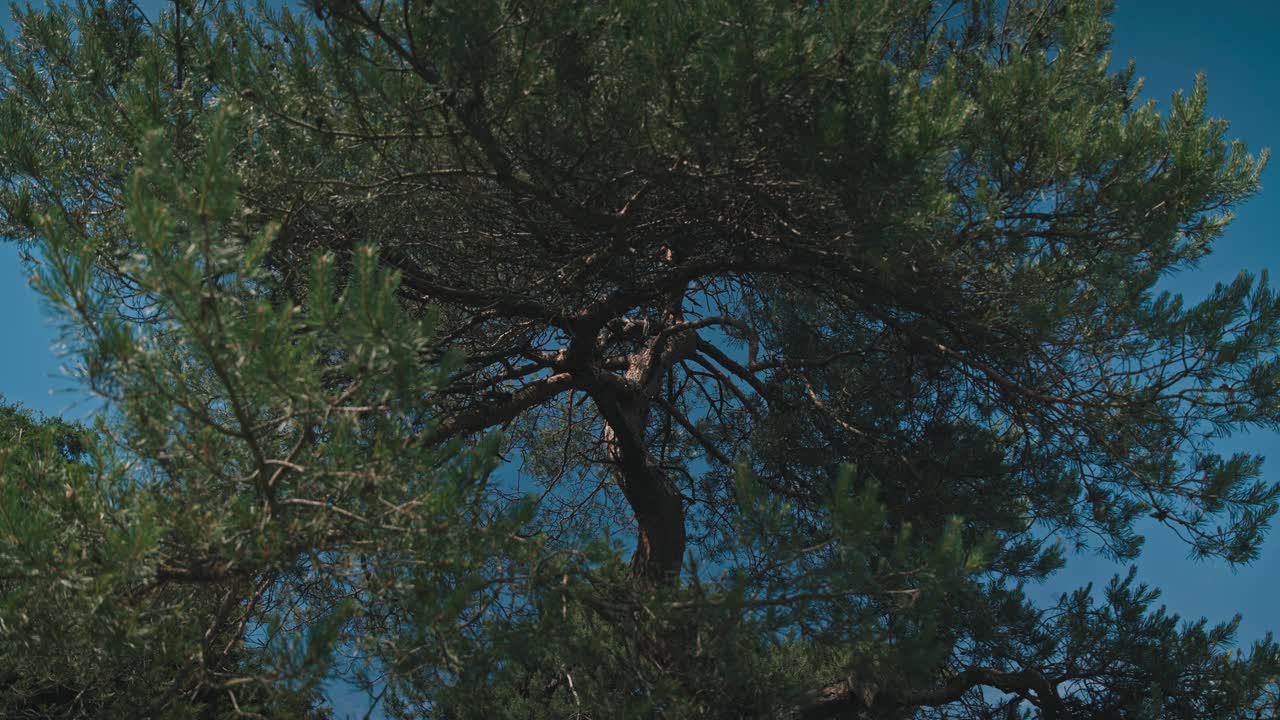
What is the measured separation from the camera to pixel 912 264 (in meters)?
3.08

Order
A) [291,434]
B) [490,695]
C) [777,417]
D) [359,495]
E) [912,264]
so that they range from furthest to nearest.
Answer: [777,417] < [912,264] < [490,695] < [291,434] < [359,495]

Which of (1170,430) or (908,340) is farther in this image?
(908,340)

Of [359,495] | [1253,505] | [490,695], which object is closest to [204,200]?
[359,495]

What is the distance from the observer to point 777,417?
487cm

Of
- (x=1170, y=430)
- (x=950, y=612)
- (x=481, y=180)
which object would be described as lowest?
(x=950, y=612)

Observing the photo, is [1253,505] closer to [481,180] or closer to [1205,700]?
[1205,700]

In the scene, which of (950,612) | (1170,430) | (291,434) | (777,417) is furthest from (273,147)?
(1170,430)

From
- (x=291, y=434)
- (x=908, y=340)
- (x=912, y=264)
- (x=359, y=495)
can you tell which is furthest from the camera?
(x=908, y=340)

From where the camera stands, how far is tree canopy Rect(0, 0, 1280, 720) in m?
2.22

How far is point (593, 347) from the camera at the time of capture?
4594mm

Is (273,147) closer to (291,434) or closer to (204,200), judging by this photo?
(291,434)

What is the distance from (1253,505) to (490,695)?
3058mm

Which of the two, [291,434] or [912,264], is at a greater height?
[912,264]

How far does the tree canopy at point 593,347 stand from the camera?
2217 millimetres
